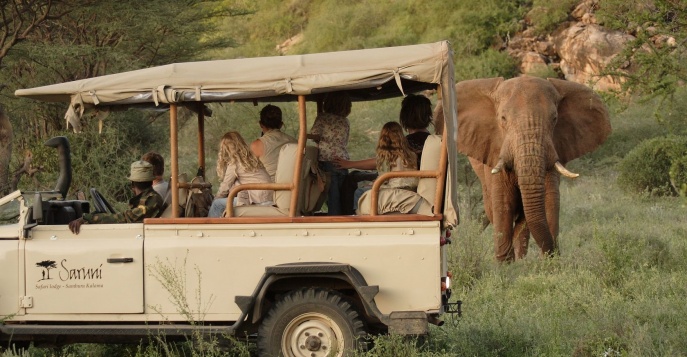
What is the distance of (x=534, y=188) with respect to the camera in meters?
11.9

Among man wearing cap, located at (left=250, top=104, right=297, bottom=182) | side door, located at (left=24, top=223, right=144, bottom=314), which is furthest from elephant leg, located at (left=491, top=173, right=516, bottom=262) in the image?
side door, located at (left=24, top=223, right=144, bottom=314)

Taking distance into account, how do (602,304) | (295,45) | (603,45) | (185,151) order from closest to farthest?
(602,304) → (185,151) → (603,45) → (295,45)

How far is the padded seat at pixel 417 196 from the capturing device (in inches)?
269

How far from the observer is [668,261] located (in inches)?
436

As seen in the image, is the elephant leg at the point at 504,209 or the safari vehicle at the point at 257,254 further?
the elephant leg at the point at 504,209

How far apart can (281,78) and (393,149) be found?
0.95m

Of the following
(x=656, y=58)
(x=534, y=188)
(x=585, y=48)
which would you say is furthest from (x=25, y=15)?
(x=585, y=48)

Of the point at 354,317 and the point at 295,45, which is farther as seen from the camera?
the point at 295,45

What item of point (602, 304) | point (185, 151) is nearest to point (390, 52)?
point (602, 304)

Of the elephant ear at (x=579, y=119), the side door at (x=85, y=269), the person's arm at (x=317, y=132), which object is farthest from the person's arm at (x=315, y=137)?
the elephant ear at (x=579, y=119)

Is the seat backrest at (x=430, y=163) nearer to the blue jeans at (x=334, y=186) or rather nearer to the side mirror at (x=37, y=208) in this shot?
the blue jeans at (x=334, y=186)

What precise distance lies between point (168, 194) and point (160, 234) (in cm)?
71

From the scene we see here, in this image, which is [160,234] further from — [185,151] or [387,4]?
[387,4]

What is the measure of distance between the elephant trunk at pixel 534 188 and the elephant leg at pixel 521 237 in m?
0.56
